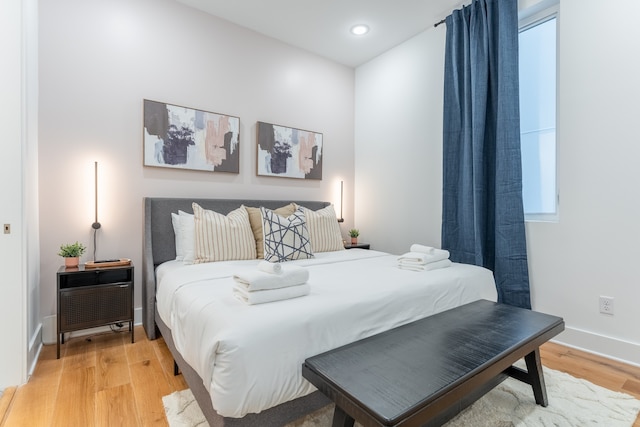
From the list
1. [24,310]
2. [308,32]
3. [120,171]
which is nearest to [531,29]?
[308,32]

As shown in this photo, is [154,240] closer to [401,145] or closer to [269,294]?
[269,294]

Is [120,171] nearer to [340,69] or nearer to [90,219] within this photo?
[90,219]

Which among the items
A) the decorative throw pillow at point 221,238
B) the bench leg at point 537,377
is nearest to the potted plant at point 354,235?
the decorative throw pillow at point 221,238

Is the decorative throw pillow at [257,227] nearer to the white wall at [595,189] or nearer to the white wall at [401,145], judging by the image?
the white wall at [401,145]

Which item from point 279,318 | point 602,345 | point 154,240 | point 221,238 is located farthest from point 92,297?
point 602,345

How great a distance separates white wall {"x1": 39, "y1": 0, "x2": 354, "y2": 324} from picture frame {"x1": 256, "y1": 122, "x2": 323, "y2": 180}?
100 millimetres

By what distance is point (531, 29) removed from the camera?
277 cm

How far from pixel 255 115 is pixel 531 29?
2736 millimetres

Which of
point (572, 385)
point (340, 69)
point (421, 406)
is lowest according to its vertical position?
point (572, 385)

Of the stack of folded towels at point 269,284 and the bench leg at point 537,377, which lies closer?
the stack of folded towels at point 269,284

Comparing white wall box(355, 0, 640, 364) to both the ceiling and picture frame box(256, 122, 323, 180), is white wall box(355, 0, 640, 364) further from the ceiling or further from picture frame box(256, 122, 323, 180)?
picture frame box(256, 122, 323, 180)

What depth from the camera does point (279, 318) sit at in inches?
50.9

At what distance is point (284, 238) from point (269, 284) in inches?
47.8

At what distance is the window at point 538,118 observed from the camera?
264 cm
